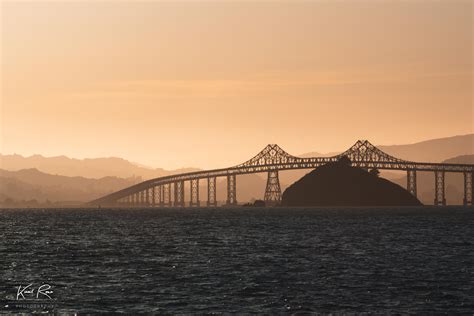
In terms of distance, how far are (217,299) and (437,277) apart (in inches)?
623

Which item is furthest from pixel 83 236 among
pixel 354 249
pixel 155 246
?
pixel 354 249

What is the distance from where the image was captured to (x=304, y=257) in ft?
228

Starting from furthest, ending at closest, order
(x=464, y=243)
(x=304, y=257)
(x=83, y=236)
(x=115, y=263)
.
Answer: (x=83, y=236) < (x=464, y=243) < (x=304, y=257) < (x=115, y=263)

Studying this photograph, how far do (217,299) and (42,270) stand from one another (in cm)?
1762

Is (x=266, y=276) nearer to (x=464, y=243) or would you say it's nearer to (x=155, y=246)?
(x=155, y=246)

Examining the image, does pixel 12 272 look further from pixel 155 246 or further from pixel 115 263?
pixel 155 246

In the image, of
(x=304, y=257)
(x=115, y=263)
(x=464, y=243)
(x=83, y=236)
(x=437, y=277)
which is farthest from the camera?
(x=83, y=236)

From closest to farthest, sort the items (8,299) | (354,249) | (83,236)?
(8,299) < (354,249) < (83,236)

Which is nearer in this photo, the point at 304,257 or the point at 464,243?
the point at 304,257

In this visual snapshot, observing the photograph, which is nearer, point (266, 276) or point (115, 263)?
point (266, 276)

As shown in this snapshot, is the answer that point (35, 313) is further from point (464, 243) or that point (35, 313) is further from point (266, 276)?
point (464, 243)

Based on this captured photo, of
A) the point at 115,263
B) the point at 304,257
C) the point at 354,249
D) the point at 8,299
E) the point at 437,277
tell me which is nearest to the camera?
the point at 8,299

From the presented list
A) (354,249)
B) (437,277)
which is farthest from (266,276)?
(354,249)

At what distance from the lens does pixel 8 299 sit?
44.3 m
